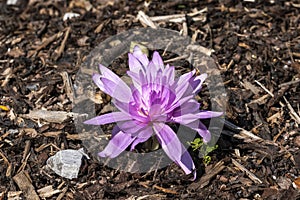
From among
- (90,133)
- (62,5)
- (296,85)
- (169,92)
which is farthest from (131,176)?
(62,5)

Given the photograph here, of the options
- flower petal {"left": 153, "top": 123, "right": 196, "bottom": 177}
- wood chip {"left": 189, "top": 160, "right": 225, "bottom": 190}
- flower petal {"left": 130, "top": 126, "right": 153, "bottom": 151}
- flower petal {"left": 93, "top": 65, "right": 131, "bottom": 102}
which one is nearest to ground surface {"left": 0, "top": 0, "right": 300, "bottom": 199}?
wood chip {"left": 189, "top": 160, "right": 225, "bottom": 190}

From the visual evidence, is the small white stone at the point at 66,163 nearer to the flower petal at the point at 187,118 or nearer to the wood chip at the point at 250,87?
the flower petal at the point at 187,118

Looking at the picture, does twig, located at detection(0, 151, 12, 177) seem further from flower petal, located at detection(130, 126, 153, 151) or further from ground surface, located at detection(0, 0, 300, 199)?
flower petal, located at detection(130, 126, 153, 151)

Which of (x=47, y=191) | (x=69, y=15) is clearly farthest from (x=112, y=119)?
(x=69, y=15)

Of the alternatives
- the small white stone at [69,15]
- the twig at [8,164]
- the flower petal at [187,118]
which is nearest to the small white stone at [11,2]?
the small white stone at [69,15]

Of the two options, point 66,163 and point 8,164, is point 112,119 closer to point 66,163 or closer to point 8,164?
point 66,163

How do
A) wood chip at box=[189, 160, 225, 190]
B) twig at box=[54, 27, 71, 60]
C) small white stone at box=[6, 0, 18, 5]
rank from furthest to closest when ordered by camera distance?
small white stone at box=[6, 0, 18, 5]
twig at box=[54, 27, 71, 60]
wood chip at box=[189, 160, 225, 190]

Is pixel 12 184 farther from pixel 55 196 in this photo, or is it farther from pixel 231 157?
pixel 231 157
